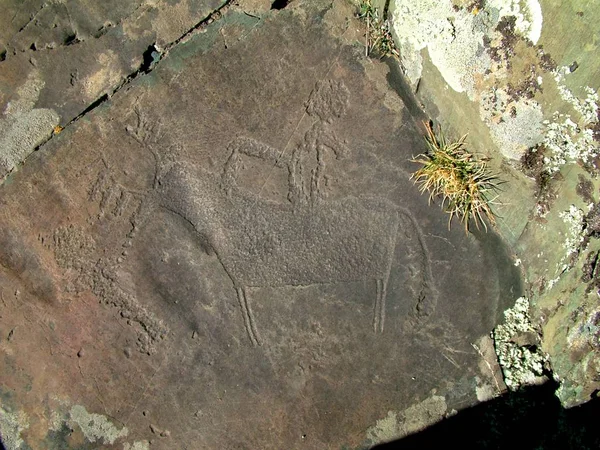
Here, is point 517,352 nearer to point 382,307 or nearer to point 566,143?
point 382,307

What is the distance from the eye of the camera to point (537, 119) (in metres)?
2.45

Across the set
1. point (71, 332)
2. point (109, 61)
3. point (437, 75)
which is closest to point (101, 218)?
point (71, 332)

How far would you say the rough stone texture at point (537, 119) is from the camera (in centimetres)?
231

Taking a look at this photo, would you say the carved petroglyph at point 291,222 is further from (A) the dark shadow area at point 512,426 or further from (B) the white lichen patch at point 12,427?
(B) the white lichen patch at point 12,427

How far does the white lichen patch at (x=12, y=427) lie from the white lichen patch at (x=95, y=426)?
0.80ft

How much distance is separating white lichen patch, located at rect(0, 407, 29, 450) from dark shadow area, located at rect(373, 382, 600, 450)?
175 centimetres

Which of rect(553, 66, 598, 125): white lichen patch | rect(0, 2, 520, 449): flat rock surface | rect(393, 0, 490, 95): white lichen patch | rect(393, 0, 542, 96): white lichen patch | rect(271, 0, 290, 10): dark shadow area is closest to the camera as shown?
rect(553, 66, 598, 125): white lichen patch

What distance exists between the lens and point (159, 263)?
2.62m

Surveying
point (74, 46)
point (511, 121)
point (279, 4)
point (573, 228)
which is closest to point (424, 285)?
point (573, 228)

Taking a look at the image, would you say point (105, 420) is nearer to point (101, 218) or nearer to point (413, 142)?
point (101, 218)

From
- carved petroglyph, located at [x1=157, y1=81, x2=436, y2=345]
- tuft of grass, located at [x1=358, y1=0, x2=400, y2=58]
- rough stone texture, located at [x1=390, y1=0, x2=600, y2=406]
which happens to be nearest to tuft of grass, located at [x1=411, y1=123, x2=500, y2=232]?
rough stone texture, located at [x1=390, y1=0, x2=600, y2=406]

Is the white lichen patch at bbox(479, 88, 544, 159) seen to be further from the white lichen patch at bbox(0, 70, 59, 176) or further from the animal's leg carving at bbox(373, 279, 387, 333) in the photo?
the white lichen patch at bbox(0, 70, 59, 176)

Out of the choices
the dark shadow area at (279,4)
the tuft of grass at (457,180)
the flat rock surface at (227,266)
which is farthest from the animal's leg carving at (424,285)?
the dark shadow area at (279,4)

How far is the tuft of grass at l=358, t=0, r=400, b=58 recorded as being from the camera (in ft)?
8.84
